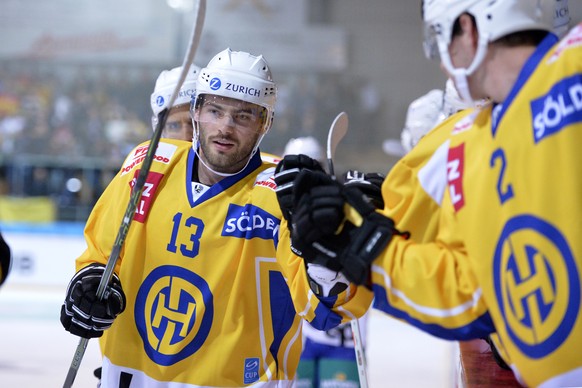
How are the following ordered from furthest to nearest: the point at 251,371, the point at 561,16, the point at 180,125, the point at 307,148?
the point at 307,148 < the point at 180,125 < the point at 251,371 < the point at 561,16

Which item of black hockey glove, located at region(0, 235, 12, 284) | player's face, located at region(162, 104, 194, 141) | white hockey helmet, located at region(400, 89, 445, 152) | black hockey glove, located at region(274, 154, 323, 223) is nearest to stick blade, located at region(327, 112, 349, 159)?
black hockey glove, located at region(274, 154, 323, 223)

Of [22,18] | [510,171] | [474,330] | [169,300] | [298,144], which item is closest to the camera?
[510,171]

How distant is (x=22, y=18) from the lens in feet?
37.0

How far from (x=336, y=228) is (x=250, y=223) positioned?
743 millimetres


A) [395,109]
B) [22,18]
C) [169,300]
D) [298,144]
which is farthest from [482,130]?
[22,18]

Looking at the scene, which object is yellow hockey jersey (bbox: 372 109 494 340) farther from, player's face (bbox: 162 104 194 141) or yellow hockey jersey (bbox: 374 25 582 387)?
player's face (bbox: 162 104 194 141)

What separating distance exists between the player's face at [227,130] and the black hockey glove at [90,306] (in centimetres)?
38

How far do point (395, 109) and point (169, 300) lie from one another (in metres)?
8.24

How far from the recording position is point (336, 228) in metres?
1.47

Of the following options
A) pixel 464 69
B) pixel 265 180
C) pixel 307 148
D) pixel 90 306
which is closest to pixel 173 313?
pixel 90 306

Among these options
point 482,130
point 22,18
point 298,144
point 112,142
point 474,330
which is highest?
point 22,18

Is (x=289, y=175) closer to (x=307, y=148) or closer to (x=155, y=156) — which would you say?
(x=155, y=156)

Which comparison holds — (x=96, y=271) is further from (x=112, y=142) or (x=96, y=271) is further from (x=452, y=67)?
(x=112, y=142)

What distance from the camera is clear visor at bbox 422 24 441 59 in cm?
143
